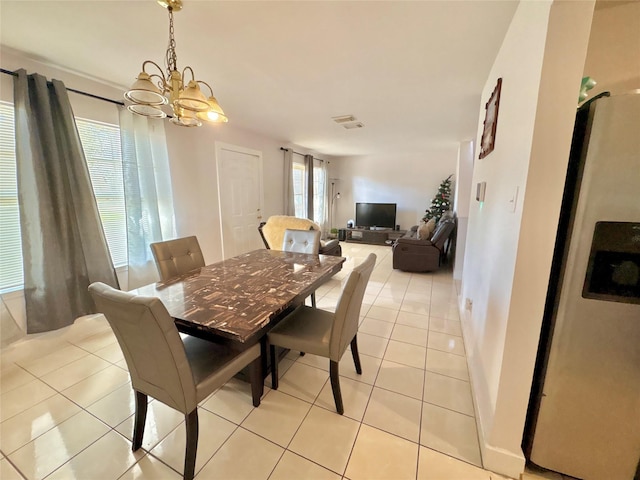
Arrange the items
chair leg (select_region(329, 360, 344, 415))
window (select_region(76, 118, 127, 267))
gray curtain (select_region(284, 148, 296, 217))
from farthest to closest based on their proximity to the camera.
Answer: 1. gray curtain (select_region(284, 148, 296, 217))
2. window (select_region(76, 118, 127, 267))
3. chair leg (select_region(329, 360, 344, 415))

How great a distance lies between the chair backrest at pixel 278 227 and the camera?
359cm

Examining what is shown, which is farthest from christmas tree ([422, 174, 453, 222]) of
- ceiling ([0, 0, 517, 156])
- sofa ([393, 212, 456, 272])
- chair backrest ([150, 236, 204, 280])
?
chair backrest ([150, 236, 204, 280])

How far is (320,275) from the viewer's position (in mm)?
1847

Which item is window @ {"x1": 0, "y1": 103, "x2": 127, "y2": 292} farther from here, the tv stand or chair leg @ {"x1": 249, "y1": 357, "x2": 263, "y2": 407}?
the tv stand

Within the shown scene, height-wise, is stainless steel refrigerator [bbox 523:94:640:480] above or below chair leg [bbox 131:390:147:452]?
above

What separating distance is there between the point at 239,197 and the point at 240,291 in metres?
2.88

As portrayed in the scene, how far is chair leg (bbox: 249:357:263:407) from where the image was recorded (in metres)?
1.51

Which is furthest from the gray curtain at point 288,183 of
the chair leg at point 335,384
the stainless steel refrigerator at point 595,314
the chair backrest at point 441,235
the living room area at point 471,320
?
the stainless steel refrigerator at point 595,314

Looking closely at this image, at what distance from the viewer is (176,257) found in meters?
2.06

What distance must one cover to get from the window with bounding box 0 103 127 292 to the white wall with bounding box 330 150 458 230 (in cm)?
547

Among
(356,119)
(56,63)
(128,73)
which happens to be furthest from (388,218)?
(56,63)

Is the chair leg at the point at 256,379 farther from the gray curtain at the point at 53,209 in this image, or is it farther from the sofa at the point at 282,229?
the sofa at the point at 282,229

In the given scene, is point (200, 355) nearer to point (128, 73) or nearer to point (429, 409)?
point (429, 409)

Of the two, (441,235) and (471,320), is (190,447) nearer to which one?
(471,320)
